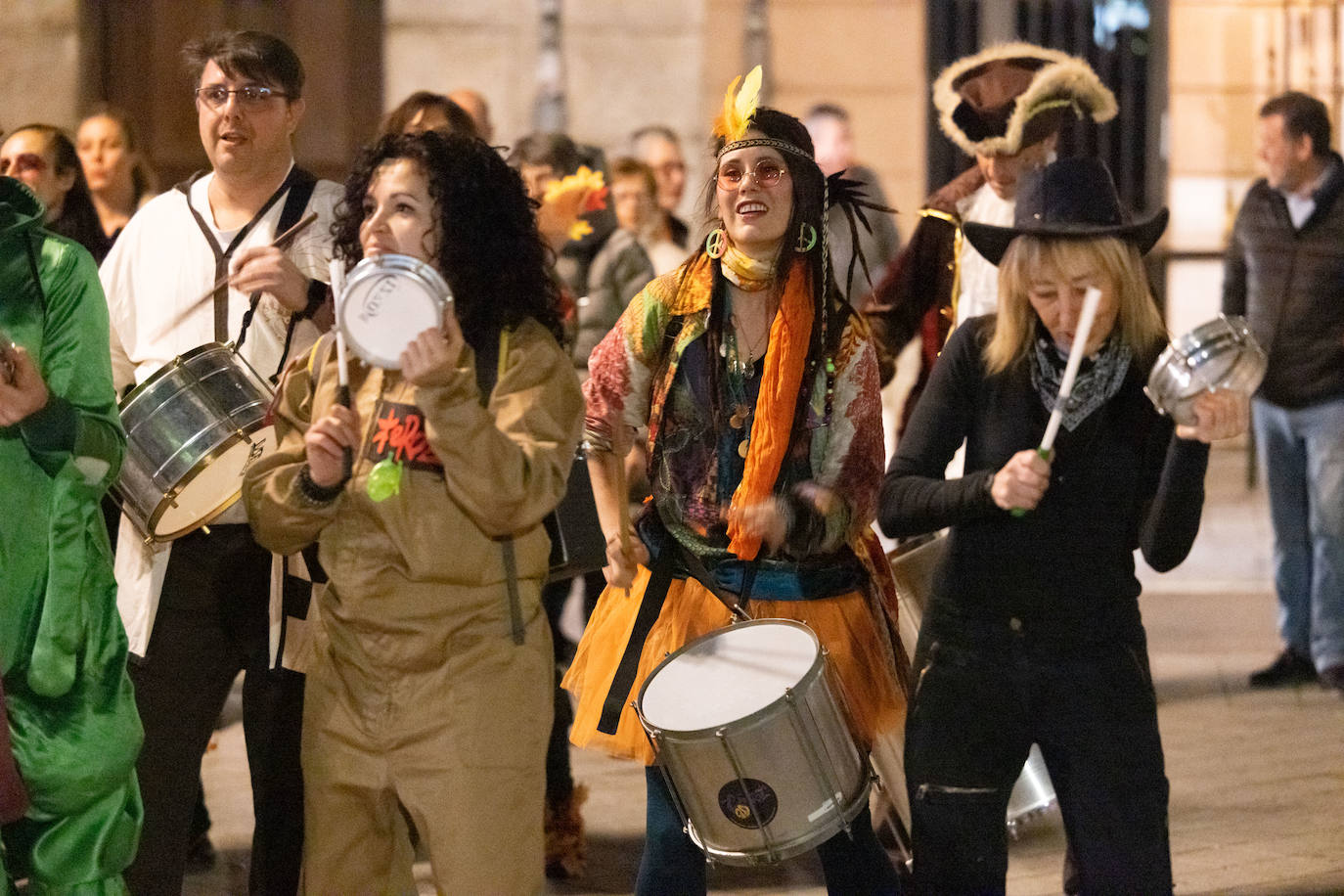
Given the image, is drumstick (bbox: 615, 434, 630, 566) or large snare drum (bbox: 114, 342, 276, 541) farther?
drumstick (bbox: 615, 434, 630, 566)

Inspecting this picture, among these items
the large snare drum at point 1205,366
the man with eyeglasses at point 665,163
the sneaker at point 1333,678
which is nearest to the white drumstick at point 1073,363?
the large snare drum at point 1205,366

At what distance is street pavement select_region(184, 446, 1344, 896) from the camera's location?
17.5 feet

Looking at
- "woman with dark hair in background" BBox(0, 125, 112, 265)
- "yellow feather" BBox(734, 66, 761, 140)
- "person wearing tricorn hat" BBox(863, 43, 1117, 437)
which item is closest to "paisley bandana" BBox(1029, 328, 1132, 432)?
"yellow feather" BBox(734, 66, 761, 140)

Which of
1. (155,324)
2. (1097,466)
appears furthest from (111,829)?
(1097,466)

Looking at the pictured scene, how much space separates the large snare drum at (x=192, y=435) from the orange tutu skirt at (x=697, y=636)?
0.84 meters

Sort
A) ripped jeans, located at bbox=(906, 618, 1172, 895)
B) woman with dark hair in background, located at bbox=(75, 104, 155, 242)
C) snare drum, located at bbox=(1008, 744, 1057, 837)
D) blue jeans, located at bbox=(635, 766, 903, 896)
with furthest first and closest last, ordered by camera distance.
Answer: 1. woman with dark hair in background, located at bbox=(75, 104, 155, 242)
2. snare drum, located at bbox=(1008, 744, 1057, 837)
3. blue jeans, located at bbox=(635, 766, 903, 896)
4. ripped jeans, located at bbox=(906, 618, 1172, 895)

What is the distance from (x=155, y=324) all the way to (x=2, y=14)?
27.9ft

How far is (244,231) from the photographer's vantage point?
4.37m

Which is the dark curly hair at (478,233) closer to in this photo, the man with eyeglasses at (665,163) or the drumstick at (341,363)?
the drumstick at (341,363)

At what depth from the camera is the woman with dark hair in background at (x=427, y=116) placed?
203 inches

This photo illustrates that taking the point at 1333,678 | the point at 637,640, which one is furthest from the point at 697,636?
the point at 1333,678

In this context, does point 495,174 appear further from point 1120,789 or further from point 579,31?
point 579,31

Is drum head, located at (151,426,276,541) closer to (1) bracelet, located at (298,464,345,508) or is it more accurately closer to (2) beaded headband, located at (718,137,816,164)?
(1) bracelet, located at (298,464,345,508)

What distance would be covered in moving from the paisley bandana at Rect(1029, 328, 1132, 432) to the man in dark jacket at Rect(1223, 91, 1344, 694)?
4310 millimetres
